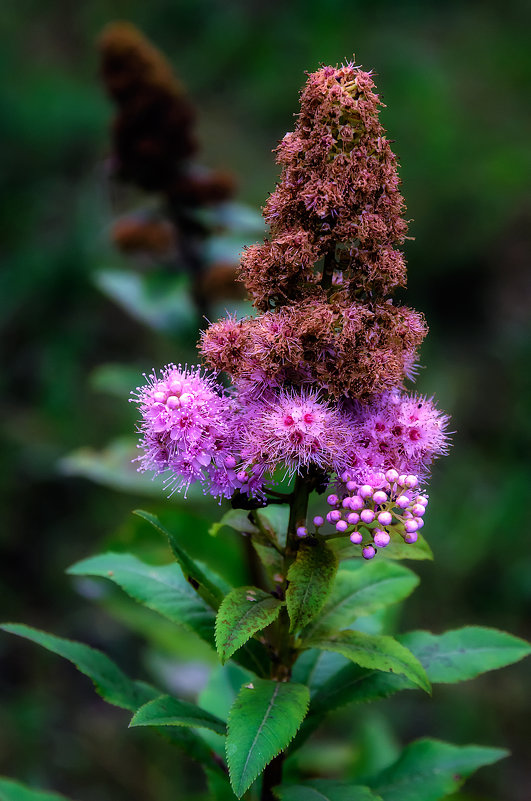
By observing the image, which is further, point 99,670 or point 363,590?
point 363,590

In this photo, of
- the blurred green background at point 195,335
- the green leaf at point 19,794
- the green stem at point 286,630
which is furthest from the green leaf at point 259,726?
the blurred green background at point 195,335

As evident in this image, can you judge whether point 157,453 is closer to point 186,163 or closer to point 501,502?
point 186,163

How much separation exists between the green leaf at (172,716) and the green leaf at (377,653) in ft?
0.93

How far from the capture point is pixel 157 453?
148cm

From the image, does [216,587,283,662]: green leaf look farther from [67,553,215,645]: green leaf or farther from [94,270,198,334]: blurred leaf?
[94,270,198,334]: blurred leaf

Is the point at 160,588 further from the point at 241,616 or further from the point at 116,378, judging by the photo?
the point at 116,378

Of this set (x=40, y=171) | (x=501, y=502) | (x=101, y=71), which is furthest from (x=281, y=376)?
(x=40, y=171)

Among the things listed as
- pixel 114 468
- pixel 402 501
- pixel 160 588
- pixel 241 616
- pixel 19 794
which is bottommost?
pixel 19 794

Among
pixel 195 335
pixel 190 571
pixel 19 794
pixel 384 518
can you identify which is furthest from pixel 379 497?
pixel 195 335

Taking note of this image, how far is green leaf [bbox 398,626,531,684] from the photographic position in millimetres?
1729

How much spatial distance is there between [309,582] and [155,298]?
2201 mm

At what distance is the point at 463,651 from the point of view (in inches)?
70.2

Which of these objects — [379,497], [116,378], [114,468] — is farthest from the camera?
[116,378]

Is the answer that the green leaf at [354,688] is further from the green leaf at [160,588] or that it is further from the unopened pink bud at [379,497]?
the unopened pink bud at [379,497]
